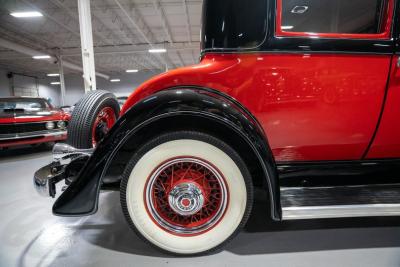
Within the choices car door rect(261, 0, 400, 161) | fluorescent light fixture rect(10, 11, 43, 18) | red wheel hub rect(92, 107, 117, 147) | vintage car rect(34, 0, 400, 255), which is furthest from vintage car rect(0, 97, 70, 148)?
fluorescent light fixture rect(10, 11, 43, 18)

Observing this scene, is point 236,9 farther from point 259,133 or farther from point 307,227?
point 307,227

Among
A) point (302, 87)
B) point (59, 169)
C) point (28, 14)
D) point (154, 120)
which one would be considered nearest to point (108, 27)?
point (28, 14)

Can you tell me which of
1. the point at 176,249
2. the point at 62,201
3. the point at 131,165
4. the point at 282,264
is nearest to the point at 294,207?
the point at 282,264

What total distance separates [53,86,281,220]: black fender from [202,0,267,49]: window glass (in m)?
0.36

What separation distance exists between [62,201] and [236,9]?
4.98ft

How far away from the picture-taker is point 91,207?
1.42 metres

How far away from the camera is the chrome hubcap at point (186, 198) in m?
1.45

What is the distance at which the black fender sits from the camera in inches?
54.0

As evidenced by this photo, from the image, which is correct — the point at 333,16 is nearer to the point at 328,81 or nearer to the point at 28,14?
the point at 328,81

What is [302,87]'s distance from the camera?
1493 millimetres

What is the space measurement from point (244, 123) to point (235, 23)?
2.01ft

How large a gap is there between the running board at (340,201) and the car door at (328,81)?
0.25 meters

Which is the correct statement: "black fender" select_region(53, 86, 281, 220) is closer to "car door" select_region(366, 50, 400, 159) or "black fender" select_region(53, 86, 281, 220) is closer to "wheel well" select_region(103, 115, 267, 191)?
"wheel well" select_region(103, 115, 267, 191)

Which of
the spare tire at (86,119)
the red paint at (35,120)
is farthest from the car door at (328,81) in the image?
the red paint at (35,120)
